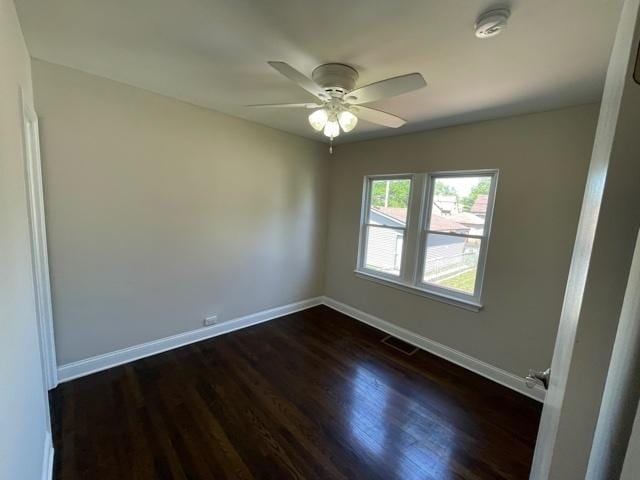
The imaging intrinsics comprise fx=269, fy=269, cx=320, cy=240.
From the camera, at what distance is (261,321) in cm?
352

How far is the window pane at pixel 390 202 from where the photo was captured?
10.9ft

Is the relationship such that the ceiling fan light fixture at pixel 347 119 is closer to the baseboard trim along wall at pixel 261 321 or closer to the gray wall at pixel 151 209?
the gray wall at pixel 151 209

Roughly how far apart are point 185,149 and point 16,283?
1.84 meters

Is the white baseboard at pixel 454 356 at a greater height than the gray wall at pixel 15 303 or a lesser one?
lesser

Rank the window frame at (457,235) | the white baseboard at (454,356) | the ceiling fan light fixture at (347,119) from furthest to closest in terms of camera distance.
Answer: the window frame at (457,235) → the white baseboard at (454,356) → the ceiling fan light fixture at (347,119)

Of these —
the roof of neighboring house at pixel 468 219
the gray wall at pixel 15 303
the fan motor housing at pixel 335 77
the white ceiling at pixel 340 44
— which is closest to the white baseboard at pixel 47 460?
the gray wall at pixel 15 303

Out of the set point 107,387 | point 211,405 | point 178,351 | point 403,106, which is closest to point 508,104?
point 403,106

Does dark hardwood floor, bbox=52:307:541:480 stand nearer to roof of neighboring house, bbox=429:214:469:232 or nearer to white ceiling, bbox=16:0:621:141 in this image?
roof of neighboring house, bbox=429:214:469:232

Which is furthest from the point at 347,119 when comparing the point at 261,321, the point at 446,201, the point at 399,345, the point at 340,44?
the point at 261,321

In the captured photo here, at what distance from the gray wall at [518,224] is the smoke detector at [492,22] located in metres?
1.41

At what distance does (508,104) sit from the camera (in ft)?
7.14

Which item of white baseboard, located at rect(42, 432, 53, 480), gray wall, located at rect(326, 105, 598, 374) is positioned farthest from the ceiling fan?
white baseboard, located at rect(42, 432, 53, 480)

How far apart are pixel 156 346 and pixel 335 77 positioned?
2.90 metres

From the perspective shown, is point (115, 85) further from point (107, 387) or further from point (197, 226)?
point (107, 387)
